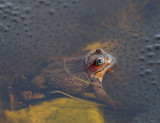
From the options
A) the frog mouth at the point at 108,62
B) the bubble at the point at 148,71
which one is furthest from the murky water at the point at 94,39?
the frog mouth at the point at 108,62

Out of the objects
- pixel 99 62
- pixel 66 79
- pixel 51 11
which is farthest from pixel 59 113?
pixel 51 11

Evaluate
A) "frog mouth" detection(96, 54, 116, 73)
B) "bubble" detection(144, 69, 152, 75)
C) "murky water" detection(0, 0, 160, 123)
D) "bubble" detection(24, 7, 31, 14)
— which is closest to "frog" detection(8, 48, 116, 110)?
"frog mouth" detection(96, 54, 116, 73)

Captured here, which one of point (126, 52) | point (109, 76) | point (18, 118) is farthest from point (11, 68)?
point (126, 52)

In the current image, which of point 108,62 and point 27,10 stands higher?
point 27,10

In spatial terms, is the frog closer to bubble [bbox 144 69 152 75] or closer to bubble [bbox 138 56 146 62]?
bubble [bbox 138 56 146 62]

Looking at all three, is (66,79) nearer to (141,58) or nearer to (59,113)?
(59,113)

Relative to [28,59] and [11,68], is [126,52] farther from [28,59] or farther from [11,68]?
[11,68]
